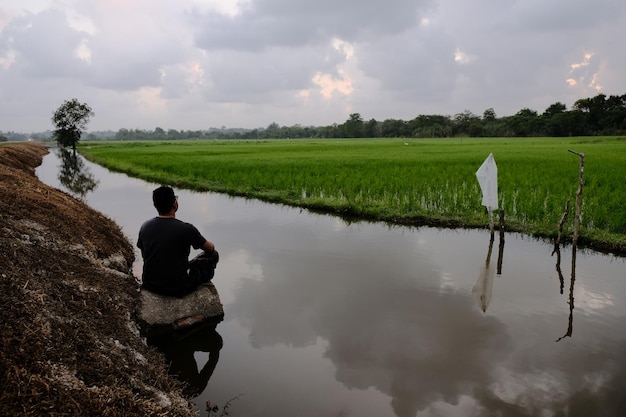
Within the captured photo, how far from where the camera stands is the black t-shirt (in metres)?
3.79

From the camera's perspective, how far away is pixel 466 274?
6.01 meters

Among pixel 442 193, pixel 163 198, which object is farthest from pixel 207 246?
pixel 442 193

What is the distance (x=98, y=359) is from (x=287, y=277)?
3.28m

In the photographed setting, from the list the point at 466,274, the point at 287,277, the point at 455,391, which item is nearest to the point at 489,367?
the point at 455,391

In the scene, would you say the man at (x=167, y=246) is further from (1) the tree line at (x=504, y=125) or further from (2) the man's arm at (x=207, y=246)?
(1) the tree line at (x=504, y=125)

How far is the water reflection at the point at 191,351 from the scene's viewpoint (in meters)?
3.47

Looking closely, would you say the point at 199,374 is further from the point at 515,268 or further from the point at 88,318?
the point at 515,268

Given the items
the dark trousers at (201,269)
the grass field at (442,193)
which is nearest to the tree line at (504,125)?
the grass field at (442,193)

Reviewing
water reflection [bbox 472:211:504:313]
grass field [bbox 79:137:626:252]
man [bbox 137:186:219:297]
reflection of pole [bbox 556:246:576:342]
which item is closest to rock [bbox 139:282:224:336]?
man [bbox 137:186:219:297]

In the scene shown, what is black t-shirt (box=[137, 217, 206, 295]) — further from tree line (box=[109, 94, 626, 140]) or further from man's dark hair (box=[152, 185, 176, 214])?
tree line (box=[109, 94, 626, 140])

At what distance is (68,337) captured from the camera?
2779 millimetres

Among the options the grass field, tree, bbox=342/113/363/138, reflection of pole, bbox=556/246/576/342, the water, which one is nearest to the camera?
the water

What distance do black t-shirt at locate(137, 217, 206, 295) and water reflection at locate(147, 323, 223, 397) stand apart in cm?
46

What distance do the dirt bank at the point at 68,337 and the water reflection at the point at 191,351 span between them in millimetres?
199
